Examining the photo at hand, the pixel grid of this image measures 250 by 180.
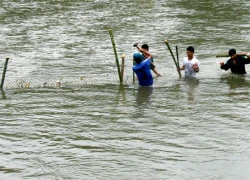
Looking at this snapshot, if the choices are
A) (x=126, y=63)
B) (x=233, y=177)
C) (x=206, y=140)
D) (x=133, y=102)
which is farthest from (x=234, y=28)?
(x=233, y=177)

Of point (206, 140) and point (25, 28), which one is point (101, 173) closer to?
point (206, 140)

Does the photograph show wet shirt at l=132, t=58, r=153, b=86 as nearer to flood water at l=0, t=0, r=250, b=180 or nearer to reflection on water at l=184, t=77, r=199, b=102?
flood water at l=0, t=0, r=250, b=180

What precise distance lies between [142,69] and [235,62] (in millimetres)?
2990

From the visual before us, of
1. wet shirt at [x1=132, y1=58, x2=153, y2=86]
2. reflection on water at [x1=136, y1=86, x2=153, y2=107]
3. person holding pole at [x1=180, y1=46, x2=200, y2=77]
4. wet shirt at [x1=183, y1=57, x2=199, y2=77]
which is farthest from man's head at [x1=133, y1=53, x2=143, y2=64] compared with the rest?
wet shirt at [x1=183, y1=57, x2=199, y2=77]

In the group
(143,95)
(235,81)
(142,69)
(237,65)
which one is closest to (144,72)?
(142,69)

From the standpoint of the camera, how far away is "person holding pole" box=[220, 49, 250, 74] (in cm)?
1508

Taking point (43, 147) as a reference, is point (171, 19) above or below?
above

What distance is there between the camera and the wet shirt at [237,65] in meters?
15.2

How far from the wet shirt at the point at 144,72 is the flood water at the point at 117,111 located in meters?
0.21

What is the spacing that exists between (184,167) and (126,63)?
10646 millimetres

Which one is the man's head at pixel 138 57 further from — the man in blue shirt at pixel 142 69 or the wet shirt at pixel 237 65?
the wet shirt at pixel 237 65

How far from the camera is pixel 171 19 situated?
2941 cm

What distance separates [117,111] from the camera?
40.5 feet

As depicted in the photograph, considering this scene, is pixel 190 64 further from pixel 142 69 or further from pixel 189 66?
pixel 142 69
